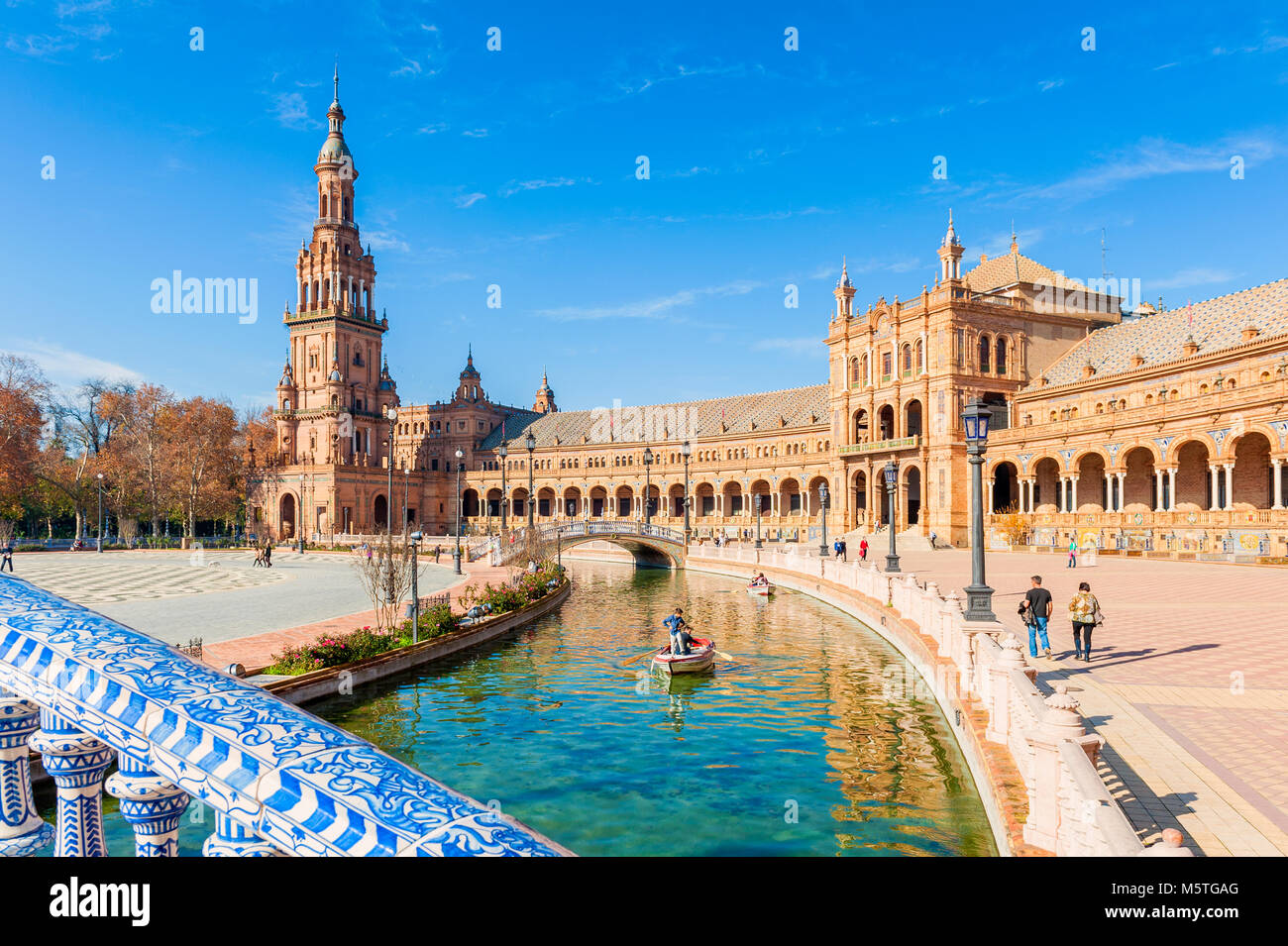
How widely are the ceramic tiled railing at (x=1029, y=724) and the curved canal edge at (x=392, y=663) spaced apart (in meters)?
10.6

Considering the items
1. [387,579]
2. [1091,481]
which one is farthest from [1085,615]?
[1091,481]

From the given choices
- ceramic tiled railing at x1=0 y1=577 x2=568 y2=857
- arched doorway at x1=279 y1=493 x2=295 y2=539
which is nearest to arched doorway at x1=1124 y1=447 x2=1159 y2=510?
ceramic tiled railing at x1=0 y1=577 x2=568 y2=857

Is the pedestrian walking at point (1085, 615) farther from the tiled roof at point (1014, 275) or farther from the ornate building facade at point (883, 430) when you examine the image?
the tiled roof at point (1014, 275)

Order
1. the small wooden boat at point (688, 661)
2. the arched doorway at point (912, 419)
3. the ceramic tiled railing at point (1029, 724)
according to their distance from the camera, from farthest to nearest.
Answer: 1. the arched doorway at point (912, 419)
2. the small wooden boat at point (688, 661)
3. the ceramic tiled railing at point (1029, 724)

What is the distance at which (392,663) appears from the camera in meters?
19.4

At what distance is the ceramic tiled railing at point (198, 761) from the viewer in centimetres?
180

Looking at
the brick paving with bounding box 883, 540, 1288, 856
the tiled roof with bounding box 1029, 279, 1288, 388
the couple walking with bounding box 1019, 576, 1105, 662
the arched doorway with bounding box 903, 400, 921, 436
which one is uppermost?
the tiled roof with bounding box 1029, 279, 1288, 388

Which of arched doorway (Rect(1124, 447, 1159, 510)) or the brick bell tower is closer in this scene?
arched doorway (Rect(1124, 447, 1159, 510))

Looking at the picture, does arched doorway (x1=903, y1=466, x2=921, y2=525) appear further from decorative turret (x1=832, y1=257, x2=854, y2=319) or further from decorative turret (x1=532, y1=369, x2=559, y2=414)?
decorative turret (x1=532, y1=369, x2=559, y2=414)

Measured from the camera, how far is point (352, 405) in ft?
300

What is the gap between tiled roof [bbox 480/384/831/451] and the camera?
81750 mm

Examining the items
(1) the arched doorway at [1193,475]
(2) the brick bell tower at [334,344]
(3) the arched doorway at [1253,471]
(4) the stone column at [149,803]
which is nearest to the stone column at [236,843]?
(4) the stone column at [149,803]

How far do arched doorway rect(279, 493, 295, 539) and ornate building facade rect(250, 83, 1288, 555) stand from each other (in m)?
0.44

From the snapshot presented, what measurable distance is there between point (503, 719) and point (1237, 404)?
40.6 meters
